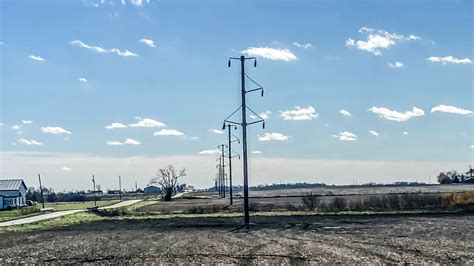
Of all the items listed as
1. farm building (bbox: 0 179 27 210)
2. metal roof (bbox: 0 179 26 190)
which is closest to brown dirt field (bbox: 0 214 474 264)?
farm building (bbox: 0 179 27 210)

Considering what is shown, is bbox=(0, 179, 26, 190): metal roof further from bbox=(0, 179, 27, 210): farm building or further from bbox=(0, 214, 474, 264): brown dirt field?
bbox=(0, 214, 474, 264): brown dirt field

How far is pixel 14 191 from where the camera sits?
131875 millimetres

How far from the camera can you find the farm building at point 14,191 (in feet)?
414

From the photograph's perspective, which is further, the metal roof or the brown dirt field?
the metal roof

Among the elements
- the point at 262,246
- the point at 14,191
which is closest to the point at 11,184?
the point at 14,191

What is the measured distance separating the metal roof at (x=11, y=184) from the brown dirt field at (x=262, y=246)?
99.3 meters

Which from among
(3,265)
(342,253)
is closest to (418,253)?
(342,253)

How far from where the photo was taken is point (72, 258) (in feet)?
81.9

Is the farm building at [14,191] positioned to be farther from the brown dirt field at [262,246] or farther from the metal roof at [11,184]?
the brown dirt field at [262,246]

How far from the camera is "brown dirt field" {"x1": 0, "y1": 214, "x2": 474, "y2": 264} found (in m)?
Answer: 23.0

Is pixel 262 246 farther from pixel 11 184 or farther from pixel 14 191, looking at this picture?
pixel 11 184

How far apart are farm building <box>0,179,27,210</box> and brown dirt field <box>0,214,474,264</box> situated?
301ft

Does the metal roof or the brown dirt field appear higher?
the metal roof

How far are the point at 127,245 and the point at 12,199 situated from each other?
104 meters
